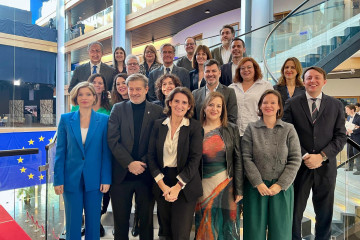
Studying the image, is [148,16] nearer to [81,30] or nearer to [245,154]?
[81,30]

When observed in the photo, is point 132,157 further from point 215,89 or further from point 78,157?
point 215,89

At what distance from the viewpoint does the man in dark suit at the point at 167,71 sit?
3.37 metres

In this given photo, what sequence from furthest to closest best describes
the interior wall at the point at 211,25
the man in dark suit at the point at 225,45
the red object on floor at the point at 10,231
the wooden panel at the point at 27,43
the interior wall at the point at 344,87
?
the interior wall at the point at 344,87 → the wooden panel at the point at 27,43 → the interior wall at the point at 211,25 → the man in dark suit at the point at 225,45 → the red object on floor at the point at 10,231

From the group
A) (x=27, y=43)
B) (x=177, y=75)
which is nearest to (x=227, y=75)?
(x=177, y=75)

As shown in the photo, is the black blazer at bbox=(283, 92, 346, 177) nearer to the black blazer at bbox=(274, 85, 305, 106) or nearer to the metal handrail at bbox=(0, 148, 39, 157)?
the black blazer at bbox=(274, 85, 305, 106)

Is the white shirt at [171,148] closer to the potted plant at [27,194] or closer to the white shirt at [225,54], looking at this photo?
the white shirt at [225,54]

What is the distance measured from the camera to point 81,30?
1463 cm

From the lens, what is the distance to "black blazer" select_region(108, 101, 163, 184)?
7.55 feet

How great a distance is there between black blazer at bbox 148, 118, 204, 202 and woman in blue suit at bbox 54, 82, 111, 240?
42 cm

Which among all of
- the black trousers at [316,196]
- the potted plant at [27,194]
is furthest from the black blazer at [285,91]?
the potted plant at [27,194]

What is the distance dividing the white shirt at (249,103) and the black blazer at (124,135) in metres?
0.88

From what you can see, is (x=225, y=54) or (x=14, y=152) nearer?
(x=14, y=152)

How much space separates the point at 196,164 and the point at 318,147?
3.80ft

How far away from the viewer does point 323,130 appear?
2555 mm
